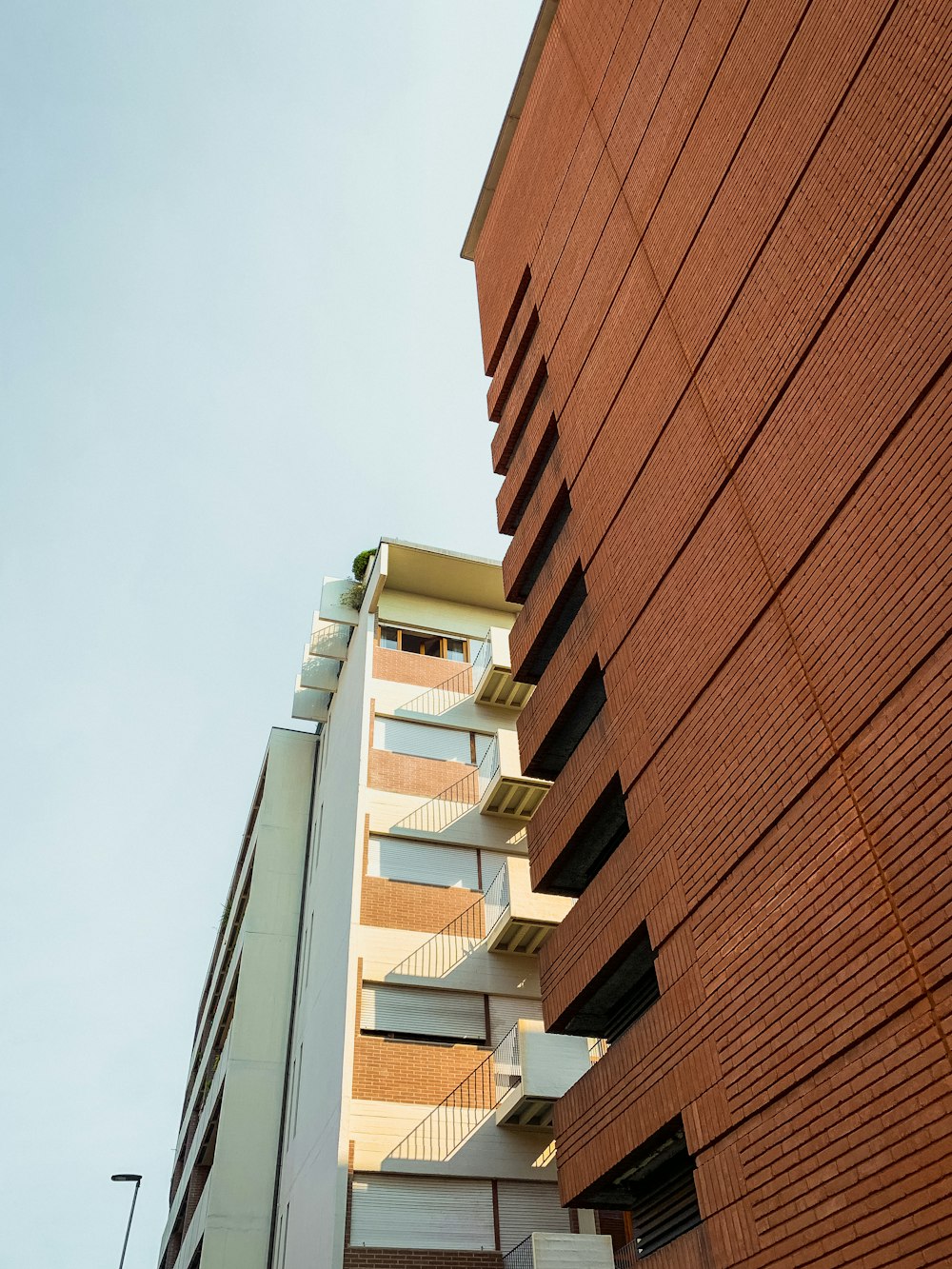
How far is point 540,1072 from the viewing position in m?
19.0

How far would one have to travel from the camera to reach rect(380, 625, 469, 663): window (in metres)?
30.2

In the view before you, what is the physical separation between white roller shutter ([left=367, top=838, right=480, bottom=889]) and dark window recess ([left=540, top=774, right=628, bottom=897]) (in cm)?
678

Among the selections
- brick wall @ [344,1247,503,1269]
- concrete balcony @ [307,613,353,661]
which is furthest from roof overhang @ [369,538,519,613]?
brick wall @ [344,1247,503,1269]

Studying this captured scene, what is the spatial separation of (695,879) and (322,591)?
74.7 ft

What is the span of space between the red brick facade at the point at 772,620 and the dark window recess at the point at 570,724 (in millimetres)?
A: 237

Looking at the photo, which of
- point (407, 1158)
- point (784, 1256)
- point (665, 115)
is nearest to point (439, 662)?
point (407, 1158)

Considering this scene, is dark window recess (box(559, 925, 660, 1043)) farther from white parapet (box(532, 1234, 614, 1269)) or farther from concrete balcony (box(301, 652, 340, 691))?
concrete balcony (box(301, 652, 340, 691))

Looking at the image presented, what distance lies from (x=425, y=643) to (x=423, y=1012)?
36.7 feet

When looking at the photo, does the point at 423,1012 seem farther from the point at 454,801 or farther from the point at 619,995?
the point at 619,995

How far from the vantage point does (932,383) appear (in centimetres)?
916

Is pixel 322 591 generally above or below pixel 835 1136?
above

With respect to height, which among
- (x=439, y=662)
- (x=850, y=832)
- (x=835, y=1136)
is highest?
(x=439, y=662)

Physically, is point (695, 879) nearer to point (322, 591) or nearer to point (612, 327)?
point (612, 327)

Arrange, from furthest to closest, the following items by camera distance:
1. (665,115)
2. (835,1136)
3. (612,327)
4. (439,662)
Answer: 1. (439,662)
2. (612,327)
3. (665,115)
4. (835,1136)
